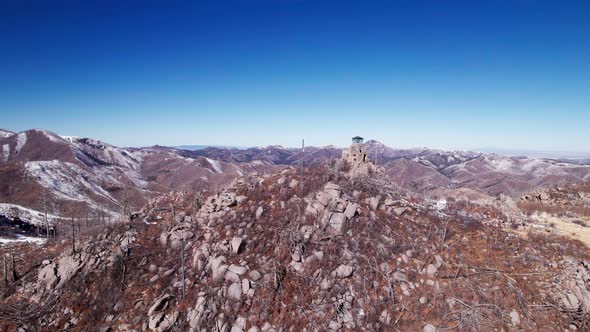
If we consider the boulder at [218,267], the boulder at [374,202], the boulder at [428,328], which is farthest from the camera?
the boulder at [374,202]

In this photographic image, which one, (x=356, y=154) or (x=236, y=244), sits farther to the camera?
(x=356, y=154)

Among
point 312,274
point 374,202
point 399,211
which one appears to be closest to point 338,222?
point 374,202

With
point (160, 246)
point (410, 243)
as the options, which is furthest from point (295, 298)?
point (160, 246)

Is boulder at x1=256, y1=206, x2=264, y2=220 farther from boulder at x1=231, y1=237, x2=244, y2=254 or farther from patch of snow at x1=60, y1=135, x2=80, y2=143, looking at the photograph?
patch of snow at x1=60, y1=135, x2=80, y2=143

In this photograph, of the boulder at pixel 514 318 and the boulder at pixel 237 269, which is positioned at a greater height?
the boulder at pixel 237 269

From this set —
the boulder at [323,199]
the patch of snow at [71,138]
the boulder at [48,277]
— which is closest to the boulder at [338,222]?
the boulder at [323,199]

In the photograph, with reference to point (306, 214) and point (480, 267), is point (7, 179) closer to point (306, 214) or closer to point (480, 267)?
point (306, 214)

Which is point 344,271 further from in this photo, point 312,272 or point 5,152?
point 5,152

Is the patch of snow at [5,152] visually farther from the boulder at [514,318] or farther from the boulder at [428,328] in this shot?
the boulder at [514,318]
